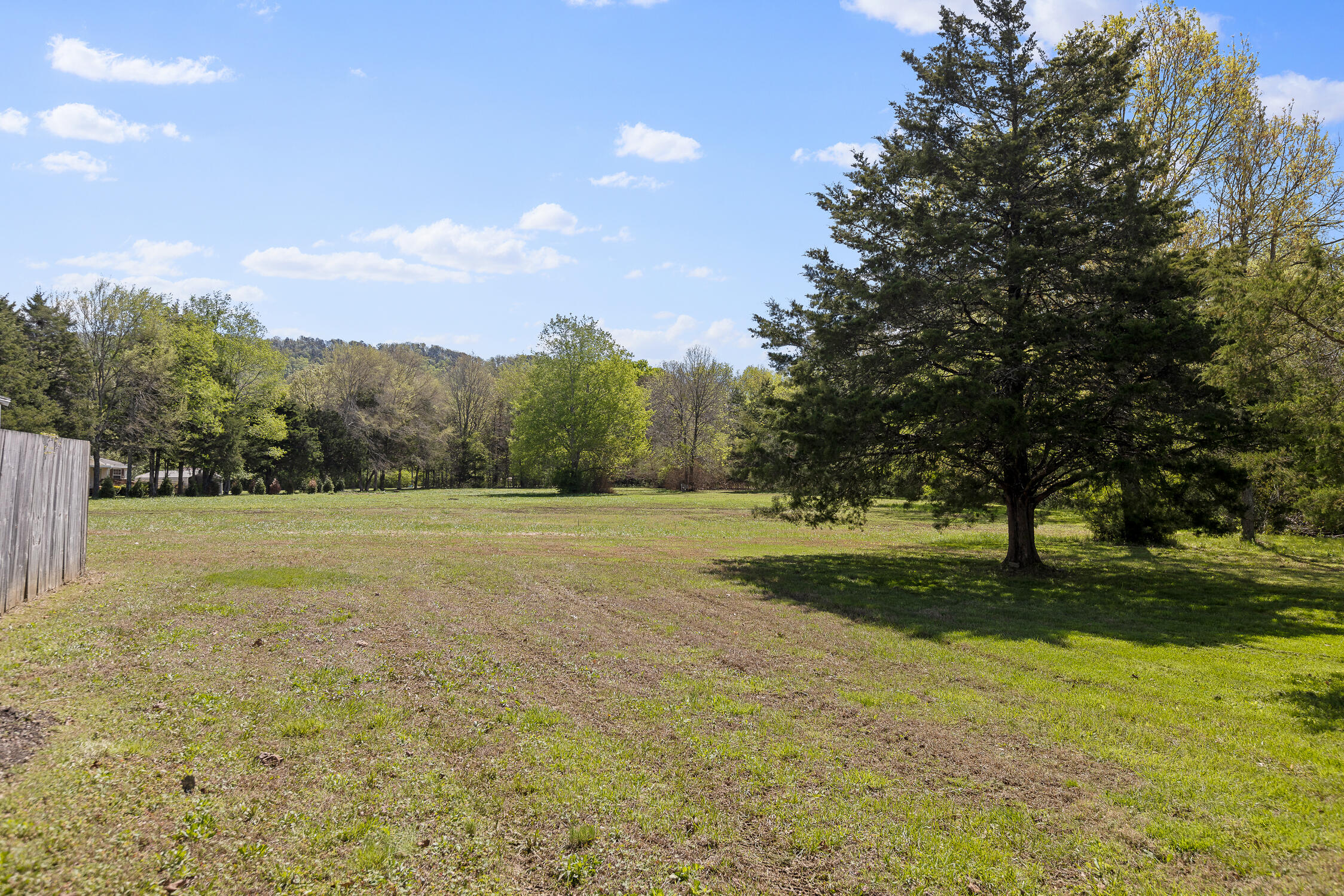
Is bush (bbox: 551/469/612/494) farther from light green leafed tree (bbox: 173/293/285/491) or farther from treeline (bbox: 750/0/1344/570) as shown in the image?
treeline (bbox: 750/0/1344/570)

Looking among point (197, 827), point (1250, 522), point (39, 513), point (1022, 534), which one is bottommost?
point (197, 827)

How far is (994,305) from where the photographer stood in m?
15.7

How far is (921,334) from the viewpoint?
15.4m

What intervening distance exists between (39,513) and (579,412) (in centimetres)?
4793

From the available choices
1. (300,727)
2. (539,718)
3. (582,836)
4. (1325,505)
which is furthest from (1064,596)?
(300,727)

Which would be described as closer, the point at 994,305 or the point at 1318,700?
Answer: the point at 1318,700

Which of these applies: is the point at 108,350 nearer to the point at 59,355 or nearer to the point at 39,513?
the point at 59,355

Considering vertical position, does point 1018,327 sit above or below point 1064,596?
above

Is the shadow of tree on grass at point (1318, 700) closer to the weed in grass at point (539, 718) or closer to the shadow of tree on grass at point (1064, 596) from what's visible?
the shadow of tree on grass at point (1064, 596)

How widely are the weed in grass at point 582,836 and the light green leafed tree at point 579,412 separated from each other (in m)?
52.7

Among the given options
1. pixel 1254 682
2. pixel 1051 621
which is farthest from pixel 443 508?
pixel 1254 682

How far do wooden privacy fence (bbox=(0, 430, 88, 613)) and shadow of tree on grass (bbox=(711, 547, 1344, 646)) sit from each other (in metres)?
11.3

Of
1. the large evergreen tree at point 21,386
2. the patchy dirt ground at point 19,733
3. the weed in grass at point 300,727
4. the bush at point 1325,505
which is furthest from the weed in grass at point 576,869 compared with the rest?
the large evergreen tree at point 21,386

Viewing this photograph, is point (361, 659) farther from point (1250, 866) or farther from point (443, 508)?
point (443, 508)
